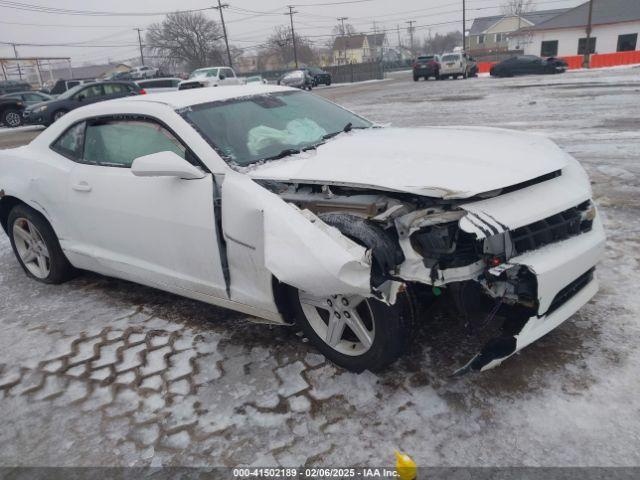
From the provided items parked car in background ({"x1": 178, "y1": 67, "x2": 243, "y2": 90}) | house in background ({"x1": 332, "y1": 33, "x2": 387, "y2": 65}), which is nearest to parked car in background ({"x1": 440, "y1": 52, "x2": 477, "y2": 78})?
parked car in background ({"x1": 178, "y1": 67, "x2": 243, "y2": 90})

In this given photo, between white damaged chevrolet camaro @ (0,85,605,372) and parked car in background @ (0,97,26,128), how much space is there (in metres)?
19.8

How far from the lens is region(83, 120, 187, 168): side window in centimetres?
315

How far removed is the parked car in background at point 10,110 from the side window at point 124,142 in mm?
20126

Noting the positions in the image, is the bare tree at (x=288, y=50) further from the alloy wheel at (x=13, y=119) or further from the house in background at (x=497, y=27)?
the alloy wheel at (x=13, y=119)

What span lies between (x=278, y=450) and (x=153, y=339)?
1.38 meters

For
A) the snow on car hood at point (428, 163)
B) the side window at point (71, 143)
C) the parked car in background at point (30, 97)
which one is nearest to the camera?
the snow on car hood at point (428, 163)

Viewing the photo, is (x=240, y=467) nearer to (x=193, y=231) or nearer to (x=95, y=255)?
(x=193, y=231)

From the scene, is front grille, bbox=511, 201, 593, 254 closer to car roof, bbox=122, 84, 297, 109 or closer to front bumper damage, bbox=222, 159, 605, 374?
front bumper damage, bbox=222, 159, 605, 374

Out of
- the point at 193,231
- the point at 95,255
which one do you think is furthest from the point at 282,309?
the point at 95,255

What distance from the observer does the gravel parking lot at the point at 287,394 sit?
86.5 inches

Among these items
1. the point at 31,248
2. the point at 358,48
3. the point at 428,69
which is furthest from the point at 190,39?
the point at 31,248

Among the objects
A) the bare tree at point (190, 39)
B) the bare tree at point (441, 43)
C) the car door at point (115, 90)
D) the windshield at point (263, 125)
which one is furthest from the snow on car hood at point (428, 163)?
the bare tree at point (441, 43)

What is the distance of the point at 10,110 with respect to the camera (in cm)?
2027

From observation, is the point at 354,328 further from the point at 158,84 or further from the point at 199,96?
the point at 158,84
